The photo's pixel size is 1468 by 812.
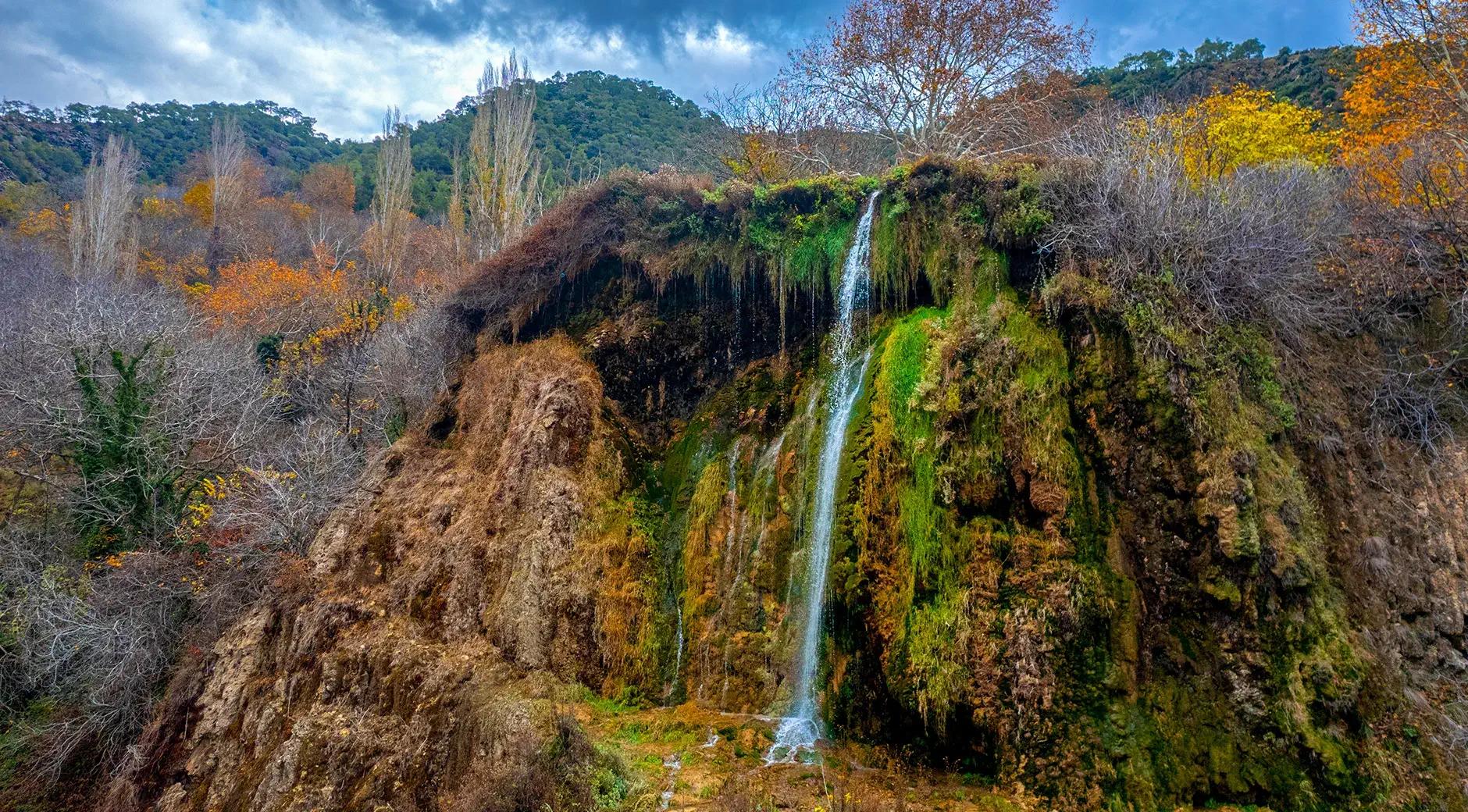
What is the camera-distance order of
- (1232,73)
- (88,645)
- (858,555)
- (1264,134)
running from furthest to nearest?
1. (1232,73)
2. (1264,134)
3. (88,645)
4. (858,555)

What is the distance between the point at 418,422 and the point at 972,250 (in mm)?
12365

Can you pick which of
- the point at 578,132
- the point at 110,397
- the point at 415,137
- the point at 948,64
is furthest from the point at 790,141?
the point at 415,137

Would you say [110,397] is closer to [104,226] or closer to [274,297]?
[274,297]

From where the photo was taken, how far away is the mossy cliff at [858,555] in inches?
254

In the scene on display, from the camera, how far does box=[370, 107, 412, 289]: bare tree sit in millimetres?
28984

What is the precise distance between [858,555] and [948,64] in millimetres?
13662

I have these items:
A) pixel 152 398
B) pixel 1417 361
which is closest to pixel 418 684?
pixel 152 398

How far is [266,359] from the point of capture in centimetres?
2078

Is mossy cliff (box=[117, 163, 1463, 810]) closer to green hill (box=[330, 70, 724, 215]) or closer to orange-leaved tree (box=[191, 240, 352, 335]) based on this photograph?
orange-leaved tree (box=[191, 240, 352, 335])

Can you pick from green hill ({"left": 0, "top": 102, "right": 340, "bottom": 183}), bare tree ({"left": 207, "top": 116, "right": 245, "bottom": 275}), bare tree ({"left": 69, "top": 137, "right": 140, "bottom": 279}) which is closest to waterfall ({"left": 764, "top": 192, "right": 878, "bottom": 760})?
bare tree ({"left": 69, "top": 137, "right": 140, "bottom": 279})

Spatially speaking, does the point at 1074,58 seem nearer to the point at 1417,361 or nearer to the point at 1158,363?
the point at 1417,361

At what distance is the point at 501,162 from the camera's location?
24.4 meters

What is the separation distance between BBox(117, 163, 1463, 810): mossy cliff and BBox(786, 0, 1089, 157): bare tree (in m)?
6.90

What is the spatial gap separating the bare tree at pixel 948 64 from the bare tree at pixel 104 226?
30.1m
